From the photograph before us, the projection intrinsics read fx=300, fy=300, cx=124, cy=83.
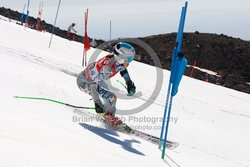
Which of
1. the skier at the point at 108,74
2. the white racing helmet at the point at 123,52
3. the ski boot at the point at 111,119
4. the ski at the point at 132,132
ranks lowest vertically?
the ski at the point at 132,132

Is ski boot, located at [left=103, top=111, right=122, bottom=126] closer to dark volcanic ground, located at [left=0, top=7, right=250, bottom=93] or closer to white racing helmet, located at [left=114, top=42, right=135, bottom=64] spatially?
white racing helmet, located at [left=114, top=42, right=135, bottom=64]

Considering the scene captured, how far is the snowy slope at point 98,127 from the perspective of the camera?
336 cm

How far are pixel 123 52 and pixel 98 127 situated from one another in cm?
159

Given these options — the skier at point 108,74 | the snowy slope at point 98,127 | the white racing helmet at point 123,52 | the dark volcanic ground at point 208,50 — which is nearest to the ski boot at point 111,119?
the skier at point 108,74

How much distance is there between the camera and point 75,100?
7.72 m

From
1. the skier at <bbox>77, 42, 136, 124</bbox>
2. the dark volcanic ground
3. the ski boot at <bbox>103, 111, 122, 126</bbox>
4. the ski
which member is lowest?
the ski

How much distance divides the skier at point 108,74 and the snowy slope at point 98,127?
431 mm

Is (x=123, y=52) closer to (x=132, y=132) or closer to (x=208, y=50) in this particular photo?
(x=132, y=132)

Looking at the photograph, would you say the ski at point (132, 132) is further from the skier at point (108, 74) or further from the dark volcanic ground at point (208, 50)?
the dark volcanic ground at point (208, 50)

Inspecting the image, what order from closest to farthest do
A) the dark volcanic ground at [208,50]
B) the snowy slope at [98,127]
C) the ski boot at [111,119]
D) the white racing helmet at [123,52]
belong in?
the snowy slope at [98,127] < the white racing helmet at [123,52] < the ski boot at [111,119] < the dark volcanic ground at [208,50]

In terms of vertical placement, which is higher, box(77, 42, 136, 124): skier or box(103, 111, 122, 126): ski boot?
box(77, 42, 136, 124): skier

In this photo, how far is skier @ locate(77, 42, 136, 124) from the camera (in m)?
5.75

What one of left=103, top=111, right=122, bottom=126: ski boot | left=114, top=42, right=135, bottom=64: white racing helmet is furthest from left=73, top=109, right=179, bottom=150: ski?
left=114, top=42, right=135, bottom=64: white racing helmet

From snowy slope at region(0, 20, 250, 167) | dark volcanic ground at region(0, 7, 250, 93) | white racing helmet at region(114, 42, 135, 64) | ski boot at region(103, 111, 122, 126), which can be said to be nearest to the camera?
snowy slope at region(0, 20, 250, 167)
